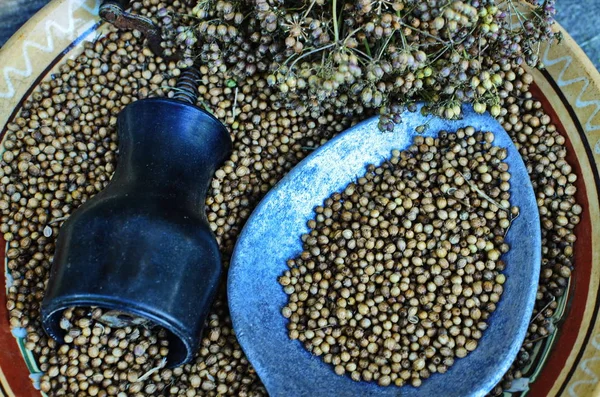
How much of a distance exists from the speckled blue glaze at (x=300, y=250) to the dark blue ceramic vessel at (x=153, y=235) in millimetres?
151

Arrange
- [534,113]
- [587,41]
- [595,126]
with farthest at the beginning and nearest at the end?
[587,41]
[534,113]
[595,126]

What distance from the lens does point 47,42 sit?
2.02m

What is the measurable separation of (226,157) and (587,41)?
1542 mm

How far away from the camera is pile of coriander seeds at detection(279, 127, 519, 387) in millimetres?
1823

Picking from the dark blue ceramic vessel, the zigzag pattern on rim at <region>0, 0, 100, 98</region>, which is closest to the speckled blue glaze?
the dark blue ceramic vessel

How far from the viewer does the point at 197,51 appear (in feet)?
6.62

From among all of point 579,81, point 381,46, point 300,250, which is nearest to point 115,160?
point 300,250

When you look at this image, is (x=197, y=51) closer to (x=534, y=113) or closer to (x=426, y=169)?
(x=426, y=169)

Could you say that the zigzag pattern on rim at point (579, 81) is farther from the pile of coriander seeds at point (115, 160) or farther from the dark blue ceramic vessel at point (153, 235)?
the dark blue ceramic vessel at point (153, 235)

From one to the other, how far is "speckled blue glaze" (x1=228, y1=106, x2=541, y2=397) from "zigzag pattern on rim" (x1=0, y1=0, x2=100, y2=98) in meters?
0.86

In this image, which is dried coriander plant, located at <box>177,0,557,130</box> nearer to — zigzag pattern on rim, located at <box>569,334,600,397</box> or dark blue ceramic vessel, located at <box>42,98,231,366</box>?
dark blue ceramic vessel, located at <box>42,98,231,366</box>

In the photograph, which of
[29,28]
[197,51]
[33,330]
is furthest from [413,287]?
[29,28]

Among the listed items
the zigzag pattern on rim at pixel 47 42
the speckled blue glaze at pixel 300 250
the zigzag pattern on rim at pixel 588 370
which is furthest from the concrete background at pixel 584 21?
the zigzag pattern on rim at pixel 47 42

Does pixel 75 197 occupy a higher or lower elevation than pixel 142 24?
lower
